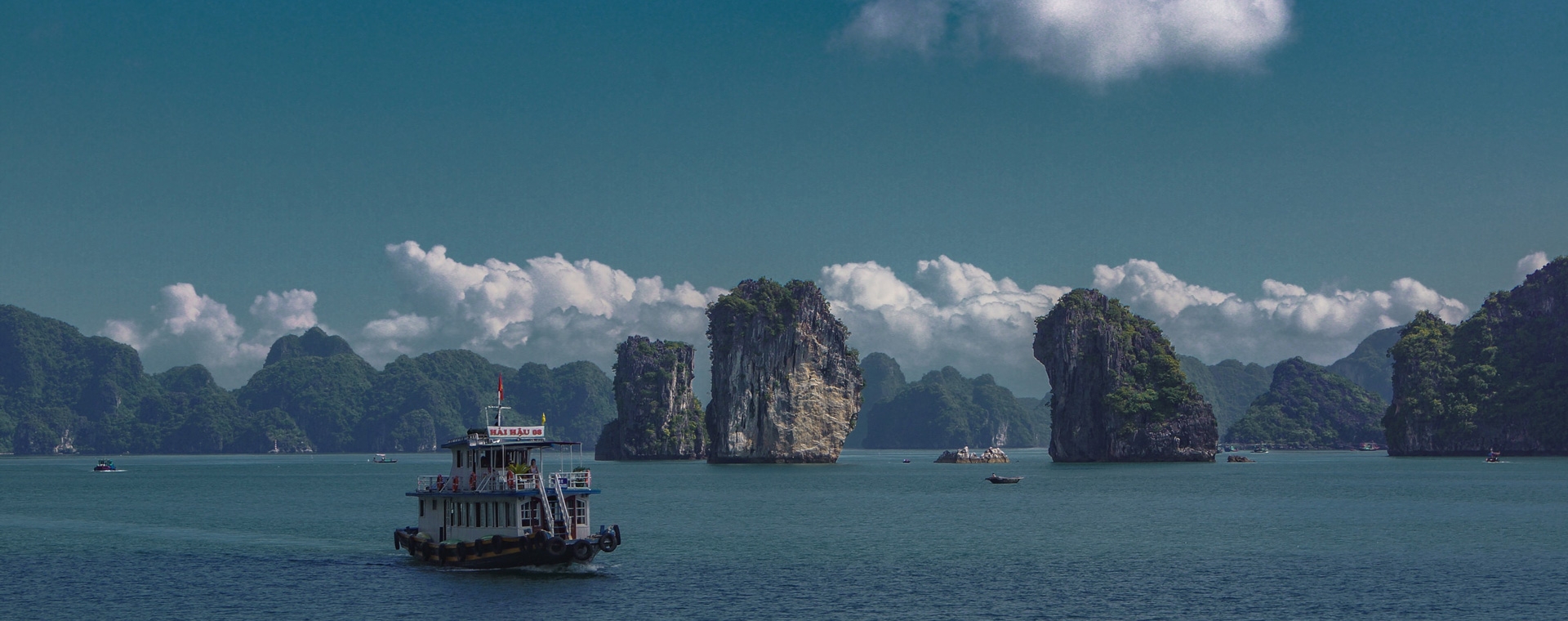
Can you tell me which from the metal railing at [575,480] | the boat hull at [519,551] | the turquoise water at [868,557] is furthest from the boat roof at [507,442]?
the turquoise water at [868,557]

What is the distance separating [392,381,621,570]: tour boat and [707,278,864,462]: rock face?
410 ft

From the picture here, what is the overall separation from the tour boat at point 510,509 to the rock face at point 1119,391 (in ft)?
455

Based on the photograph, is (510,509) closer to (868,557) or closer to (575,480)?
(575,480)

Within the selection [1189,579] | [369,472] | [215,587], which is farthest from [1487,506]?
[369,472]

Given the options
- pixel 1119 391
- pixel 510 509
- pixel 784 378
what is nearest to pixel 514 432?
pixel 510 509

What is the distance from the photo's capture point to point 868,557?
65.8 meters

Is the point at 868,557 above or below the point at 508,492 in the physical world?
below

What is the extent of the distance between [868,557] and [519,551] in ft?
57.5

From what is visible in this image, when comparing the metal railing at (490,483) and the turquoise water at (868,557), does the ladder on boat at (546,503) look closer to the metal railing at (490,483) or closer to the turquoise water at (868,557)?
the metal railing at (490,483)

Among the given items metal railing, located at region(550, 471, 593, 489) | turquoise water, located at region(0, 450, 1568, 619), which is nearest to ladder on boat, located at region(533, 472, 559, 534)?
metal railing, located at region(550, 471, 593, 489)

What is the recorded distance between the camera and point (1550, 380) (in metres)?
199

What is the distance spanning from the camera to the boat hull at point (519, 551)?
187 feet

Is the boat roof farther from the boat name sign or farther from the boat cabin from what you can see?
the boat name sign

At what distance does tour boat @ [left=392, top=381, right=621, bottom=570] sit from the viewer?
57.3 m
